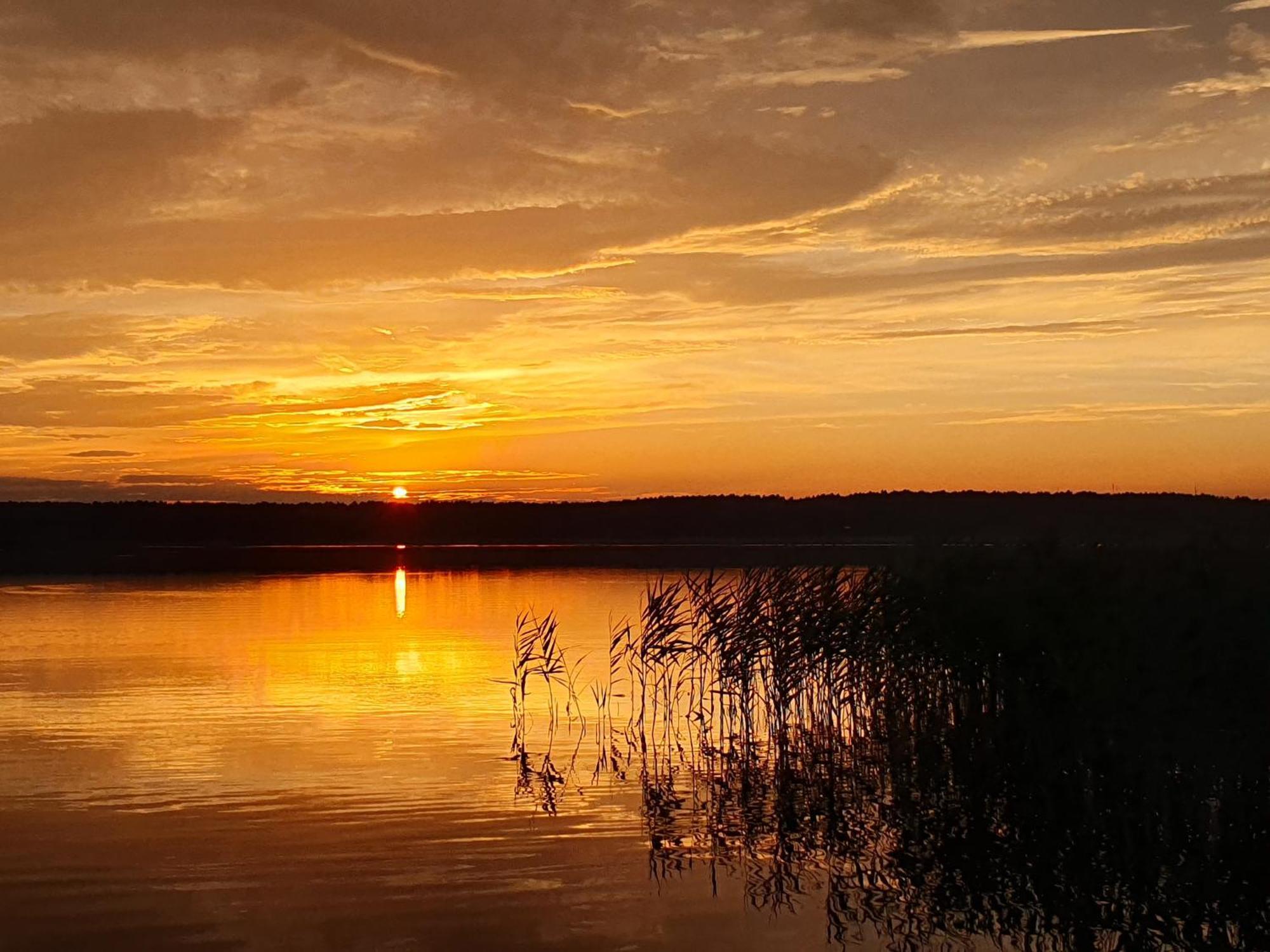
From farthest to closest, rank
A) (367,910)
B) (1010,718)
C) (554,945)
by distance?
1. (1010,718)
2. (367,910)
3. (554,945)

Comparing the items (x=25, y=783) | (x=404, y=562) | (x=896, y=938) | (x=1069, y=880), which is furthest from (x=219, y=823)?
(x=404, y=562)

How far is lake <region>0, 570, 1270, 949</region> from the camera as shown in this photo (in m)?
12.5

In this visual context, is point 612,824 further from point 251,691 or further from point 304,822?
point 251,691

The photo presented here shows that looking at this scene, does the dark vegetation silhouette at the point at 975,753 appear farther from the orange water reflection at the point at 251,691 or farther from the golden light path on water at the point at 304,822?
the orange water reflection at the point at 251,691

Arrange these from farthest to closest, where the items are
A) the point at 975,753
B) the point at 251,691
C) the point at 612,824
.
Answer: the point at 251,691
the point at 975,753
the point at 612,824

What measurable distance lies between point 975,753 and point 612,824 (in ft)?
23.3

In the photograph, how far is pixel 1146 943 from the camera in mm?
12047

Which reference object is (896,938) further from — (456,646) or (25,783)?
(456,646)

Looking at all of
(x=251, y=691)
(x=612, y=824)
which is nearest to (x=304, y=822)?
(x=612, y=824)

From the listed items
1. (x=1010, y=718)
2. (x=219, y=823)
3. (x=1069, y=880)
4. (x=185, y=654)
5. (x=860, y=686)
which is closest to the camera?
(x=1069, y=880)

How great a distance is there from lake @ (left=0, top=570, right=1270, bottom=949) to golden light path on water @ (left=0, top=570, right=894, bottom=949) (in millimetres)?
55

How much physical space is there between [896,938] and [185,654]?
2812 cm

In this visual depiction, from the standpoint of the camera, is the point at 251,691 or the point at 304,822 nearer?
the point at 304,822

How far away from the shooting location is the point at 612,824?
16.7 meters
